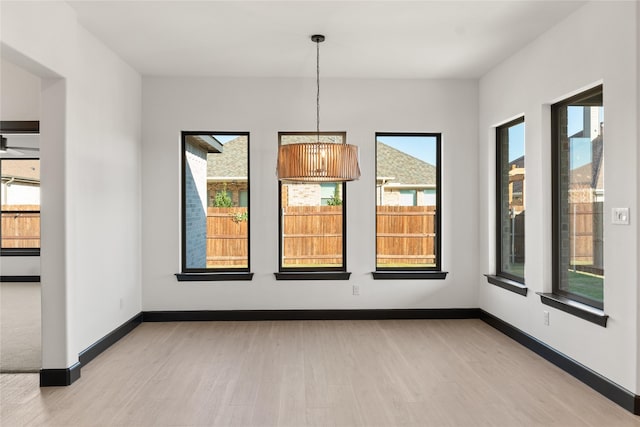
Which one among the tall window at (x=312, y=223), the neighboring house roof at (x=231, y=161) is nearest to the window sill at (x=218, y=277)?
the tall window at (x=312, y=223)

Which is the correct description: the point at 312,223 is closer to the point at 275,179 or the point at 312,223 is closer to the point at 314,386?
the point at 275,179

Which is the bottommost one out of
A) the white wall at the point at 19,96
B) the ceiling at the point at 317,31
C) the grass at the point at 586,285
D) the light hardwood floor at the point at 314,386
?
the light hardwood floor at the point at 314,386

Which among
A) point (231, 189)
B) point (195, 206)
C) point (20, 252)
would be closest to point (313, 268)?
point (231, 189)

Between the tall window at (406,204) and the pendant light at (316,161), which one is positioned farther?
the tall window at (406,204)

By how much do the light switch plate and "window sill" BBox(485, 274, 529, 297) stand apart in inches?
54.1

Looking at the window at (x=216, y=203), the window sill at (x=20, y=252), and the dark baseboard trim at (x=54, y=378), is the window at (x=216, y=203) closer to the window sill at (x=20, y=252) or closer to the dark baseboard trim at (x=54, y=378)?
the dark baseboard trim at (x=54, y=378)

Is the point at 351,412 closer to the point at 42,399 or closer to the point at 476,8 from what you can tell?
the point at 42,399

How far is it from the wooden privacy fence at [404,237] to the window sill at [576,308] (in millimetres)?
1660

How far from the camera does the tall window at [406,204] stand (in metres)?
5.45

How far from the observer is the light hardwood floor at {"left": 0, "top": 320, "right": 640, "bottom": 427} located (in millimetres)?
2777

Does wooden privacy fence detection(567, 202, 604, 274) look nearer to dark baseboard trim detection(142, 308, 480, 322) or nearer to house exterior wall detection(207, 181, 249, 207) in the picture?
dark baseboard trim detection(142, 308, 480, 322)

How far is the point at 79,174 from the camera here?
3.68 m

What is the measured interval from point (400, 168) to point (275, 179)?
1.54 m

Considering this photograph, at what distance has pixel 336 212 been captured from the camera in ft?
17.8
